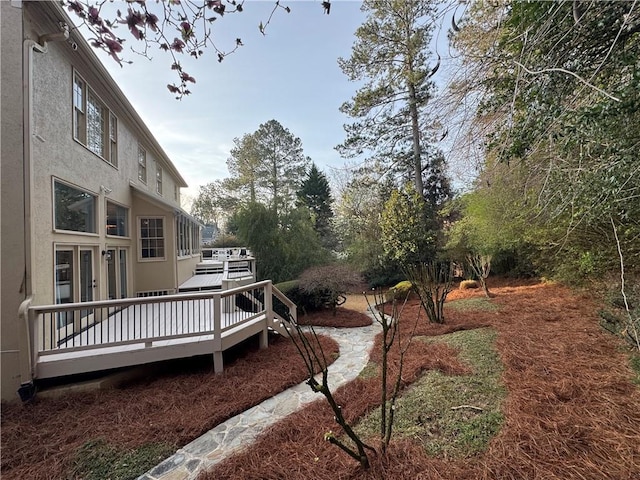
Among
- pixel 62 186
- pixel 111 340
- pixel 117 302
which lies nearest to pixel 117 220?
pixel 62 186

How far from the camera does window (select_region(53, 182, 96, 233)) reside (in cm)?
503

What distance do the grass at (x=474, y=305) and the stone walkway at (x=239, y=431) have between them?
13.9ft

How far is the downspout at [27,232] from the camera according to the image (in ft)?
13.0

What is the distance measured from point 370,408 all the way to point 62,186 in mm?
6293

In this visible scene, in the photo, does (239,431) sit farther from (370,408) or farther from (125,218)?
(125,218)

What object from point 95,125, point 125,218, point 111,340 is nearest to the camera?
point 111,340

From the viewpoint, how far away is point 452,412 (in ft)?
10.5

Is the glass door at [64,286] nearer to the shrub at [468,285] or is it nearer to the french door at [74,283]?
the french door at [74,283]

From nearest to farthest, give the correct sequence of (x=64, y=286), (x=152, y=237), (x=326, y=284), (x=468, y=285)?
(x=64, y=286)
(x=152, y=237)
(x=326, y=284)
(x=468, y=285)

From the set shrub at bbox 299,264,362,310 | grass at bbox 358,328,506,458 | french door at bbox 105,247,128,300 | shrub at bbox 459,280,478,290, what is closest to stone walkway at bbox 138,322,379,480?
grass at bbox 358,328,506,458

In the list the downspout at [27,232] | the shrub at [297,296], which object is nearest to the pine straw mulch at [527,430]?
the downspout at [27,232]

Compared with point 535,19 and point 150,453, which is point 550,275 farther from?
point 150,453

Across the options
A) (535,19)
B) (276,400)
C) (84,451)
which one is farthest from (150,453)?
(535,19)

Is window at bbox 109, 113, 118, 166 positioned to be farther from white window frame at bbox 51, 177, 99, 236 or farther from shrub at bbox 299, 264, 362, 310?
shrub at bbox 299, 264, 362, 310
